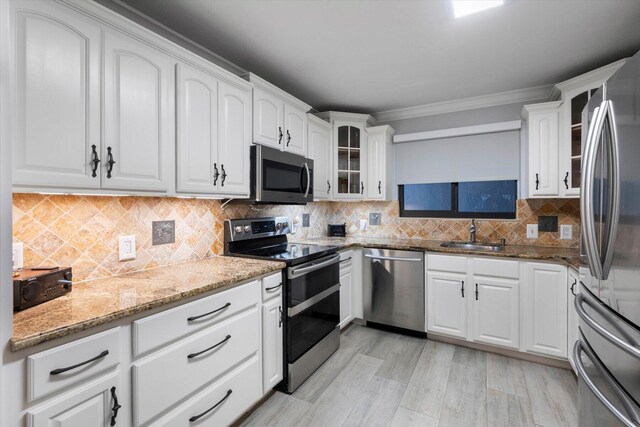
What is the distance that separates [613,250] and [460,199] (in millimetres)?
2363

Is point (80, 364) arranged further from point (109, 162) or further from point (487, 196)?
point (487, 196)

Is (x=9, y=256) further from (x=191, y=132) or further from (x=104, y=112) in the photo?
(x=191, y=132)

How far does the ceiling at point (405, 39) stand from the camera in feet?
5.62

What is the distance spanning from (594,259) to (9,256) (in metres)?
1.94

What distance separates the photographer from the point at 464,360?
2520mm

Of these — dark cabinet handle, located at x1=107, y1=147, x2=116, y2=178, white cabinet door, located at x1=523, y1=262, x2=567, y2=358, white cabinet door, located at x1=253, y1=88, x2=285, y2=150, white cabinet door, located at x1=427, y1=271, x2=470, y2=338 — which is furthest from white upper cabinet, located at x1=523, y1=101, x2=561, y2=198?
dark cabinet handle, located at x1=107, y1=147, x2=116, y2=178

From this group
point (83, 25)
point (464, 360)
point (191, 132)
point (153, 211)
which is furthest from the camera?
point (464, 360)

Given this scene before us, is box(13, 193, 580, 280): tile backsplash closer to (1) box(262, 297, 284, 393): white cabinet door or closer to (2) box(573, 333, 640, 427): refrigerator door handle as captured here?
(1) box(262, 297, 284, 393): white cabinet door

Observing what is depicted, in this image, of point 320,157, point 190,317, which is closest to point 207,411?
point 190,317

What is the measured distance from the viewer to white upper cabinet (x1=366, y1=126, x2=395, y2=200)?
134 inches

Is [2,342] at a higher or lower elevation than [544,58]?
lower

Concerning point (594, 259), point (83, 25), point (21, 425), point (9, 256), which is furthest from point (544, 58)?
point (21, 425)

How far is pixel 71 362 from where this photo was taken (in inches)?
38.9

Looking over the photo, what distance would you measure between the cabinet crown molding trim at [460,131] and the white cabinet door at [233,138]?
6.47 feet
